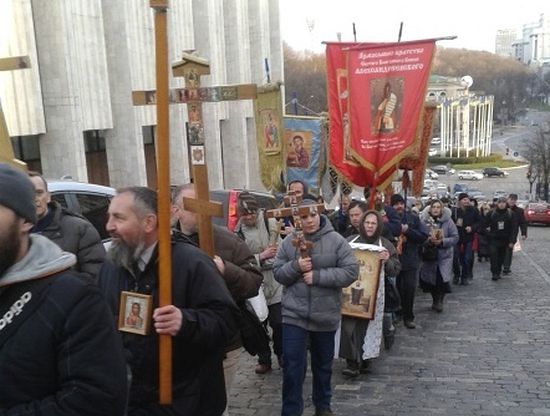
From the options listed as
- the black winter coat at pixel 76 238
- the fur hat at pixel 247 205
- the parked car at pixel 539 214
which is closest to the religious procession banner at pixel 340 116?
the fur hat at pixel 247 205

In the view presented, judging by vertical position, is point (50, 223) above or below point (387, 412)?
above

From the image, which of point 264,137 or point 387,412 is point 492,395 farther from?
point 264,137

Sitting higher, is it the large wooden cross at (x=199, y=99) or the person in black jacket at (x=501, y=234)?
the large wooden cross at (x=199, y=99)

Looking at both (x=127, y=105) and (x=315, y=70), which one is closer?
(x=127, y=105)

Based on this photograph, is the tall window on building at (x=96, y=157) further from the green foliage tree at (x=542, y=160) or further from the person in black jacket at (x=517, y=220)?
the green foliage tree at (x=542, y=160)

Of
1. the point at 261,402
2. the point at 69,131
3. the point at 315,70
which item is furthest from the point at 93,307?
the point at 315,70

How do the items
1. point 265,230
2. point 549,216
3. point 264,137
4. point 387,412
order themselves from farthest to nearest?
1. point 549,216
2. point 264,137
3. point 265,230
4. point 387,412

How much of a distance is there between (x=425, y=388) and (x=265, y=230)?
216cm

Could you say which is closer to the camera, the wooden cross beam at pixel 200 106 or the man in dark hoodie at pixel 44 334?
the man in dark hoodie at pixel 44 334

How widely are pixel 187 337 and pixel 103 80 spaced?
19.6 m

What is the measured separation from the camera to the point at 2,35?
16.7m

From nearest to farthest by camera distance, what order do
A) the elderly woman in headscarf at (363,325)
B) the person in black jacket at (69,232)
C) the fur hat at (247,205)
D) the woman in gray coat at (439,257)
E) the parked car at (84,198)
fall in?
the person in black jacket at (69,232) → the fur hat at (247,205) → the elderly woman in headscarf at (363,325) → the parked car at (84,198) → the woman in gray coat at (439,257)

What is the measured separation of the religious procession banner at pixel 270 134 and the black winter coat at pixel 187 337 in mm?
4730

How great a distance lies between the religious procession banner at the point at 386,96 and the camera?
789 cm
